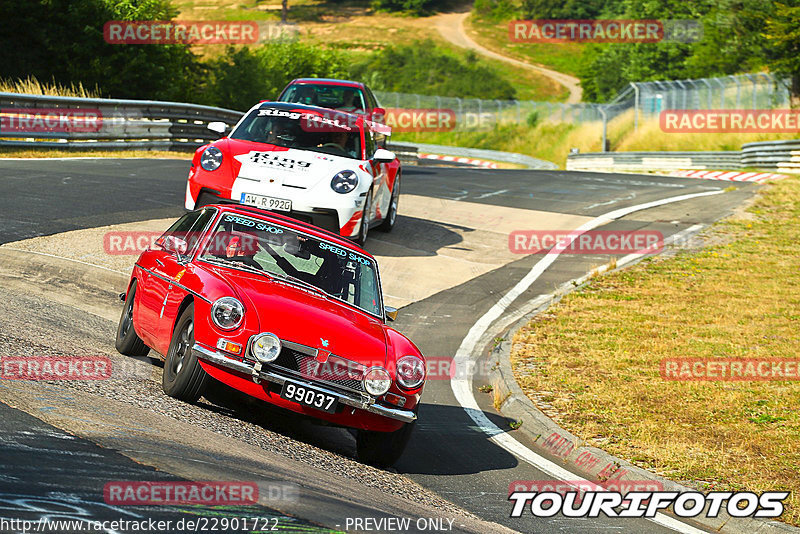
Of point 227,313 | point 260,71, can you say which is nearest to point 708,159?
point 260,71

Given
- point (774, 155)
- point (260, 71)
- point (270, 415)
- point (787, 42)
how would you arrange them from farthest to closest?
1. point (260, 71)
2. point (787, 42)
3. point (774, 155)
4. point (270, 415)

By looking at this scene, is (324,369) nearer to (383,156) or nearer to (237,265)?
(237,265)

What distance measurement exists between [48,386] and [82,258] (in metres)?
5.69

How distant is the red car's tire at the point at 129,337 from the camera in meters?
8.34

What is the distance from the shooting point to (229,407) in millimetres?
7121

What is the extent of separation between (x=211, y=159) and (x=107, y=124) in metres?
12.6

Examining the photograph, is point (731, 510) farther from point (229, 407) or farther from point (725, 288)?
point (725, 288)

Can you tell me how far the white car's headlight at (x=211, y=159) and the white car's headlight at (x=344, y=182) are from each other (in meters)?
1.51

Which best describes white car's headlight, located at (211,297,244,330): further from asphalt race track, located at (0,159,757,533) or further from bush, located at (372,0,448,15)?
bush, located at (372,0,448,15)

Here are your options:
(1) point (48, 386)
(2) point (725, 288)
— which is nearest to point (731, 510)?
(1) point (48, 386)

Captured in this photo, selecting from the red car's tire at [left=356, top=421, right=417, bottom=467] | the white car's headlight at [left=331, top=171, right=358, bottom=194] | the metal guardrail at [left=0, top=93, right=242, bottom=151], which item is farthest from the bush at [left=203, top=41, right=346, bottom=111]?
the red car's tire at [left=356, top=421, right=417, bottom=467]

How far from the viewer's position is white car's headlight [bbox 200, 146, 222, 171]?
1248 cm

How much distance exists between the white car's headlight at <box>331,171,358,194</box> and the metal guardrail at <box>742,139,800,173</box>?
21.3 m

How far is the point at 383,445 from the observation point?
6809mm
